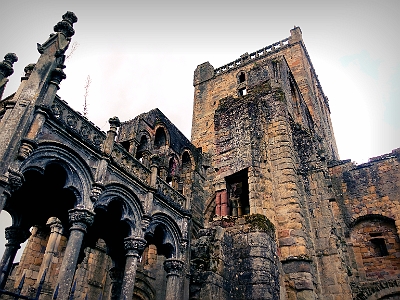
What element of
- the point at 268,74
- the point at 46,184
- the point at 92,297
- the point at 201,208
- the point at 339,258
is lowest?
the point at 92,297

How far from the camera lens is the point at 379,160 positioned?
14.7 metres

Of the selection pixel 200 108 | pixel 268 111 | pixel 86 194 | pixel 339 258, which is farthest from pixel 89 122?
pixel 200 108

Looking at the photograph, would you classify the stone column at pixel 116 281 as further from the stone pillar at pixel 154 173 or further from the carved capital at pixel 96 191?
the carved capital at pixel 96 191

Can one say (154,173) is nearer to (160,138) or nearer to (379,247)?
(160,138)

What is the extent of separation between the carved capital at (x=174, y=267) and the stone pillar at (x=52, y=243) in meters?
4.18

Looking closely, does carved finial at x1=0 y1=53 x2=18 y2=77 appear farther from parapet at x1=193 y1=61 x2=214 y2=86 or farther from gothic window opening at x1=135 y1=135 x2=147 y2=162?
parapet at x1=193 y1=61 x2=214 y2=86

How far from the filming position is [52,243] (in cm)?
1133

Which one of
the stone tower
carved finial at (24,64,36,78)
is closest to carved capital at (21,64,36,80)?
carved finial at (24,64,36,78)

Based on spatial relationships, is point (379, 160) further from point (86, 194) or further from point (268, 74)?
point (86, 194)

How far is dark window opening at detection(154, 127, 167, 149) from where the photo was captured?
15070 millimetres

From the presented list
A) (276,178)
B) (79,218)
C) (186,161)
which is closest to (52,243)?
(79,218)

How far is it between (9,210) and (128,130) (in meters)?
5.76

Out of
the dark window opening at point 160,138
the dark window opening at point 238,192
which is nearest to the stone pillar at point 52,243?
the dark window opening at point 160,138

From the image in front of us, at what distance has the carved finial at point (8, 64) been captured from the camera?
305 inches
